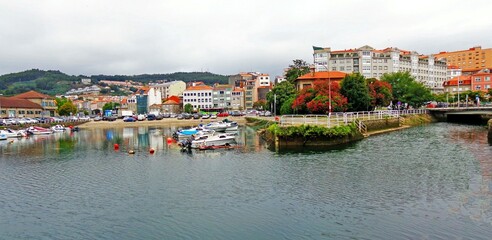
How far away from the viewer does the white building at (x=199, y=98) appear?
150 meters

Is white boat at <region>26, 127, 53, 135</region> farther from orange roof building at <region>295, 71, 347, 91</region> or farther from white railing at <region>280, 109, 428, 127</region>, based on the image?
orange roof building at <region>295, 71, 347, 91</region>

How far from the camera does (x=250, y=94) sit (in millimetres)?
149500

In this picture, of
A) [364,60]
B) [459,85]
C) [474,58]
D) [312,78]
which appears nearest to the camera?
[312,78]

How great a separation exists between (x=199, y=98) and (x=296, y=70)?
159 feet

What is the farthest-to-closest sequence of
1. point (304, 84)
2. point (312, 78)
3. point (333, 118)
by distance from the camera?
point (304, 84), point (312, 78), point (333, 118)

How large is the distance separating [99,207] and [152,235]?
5.84 meters

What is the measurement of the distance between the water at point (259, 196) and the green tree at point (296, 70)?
254 feet

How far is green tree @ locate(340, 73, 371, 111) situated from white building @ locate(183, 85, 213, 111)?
92.0m

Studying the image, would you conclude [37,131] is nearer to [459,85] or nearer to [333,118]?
[333,118]

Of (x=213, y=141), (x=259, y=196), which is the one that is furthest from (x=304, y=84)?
(x=259, y=196)

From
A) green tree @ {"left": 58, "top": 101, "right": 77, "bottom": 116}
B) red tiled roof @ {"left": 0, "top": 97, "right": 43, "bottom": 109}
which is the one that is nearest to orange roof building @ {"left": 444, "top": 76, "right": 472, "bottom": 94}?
green tree @ {"left": 58, "top": 101, "right": 77, "bottom": 116}

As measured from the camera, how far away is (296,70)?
11600 centimetres

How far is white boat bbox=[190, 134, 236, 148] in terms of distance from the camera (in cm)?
4500

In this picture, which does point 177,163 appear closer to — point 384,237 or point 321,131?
point 321,131
